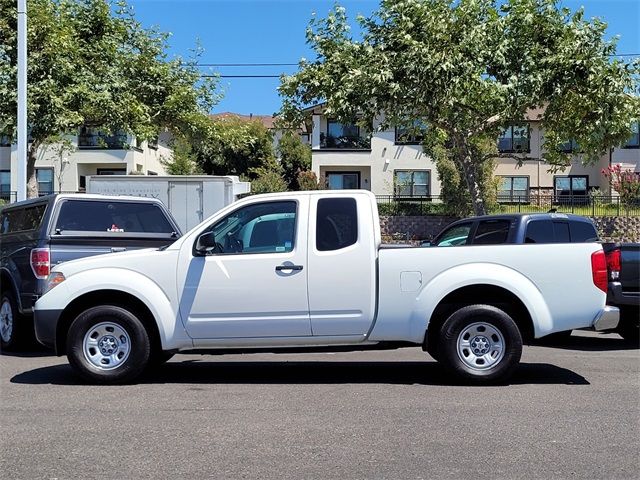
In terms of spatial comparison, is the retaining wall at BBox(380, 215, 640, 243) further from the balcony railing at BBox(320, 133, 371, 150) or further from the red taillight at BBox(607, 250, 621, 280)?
the red taillight at BBox(607, 250, 621, 280)

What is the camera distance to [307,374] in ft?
28.1

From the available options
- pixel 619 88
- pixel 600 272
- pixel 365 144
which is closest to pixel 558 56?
pixel 619 88

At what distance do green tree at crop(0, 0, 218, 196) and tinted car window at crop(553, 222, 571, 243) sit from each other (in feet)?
42.0

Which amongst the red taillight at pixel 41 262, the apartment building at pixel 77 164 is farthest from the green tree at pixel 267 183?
the red taillight at pixel 41 262

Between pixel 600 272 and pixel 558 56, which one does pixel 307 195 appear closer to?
pixel 600 272

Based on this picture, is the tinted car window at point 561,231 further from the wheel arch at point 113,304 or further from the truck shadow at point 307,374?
the wheel arch at point 113,304

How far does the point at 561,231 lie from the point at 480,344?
12.8ft

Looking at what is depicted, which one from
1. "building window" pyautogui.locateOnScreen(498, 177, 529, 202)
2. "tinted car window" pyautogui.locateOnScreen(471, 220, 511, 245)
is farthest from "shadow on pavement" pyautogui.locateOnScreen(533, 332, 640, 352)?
"building window" pyautogui.locateOnScreen(498, 177, 529, 202)

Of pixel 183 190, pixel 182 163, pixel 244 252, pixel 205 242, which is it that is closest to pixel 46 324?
pixel 205 242

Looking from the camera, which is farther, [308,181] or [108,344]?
[308,181]

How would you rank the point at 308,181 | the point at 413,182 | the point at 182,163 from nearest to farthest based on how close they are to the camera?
the point at 308,181 → the point at 413,182 → the point at 182,163

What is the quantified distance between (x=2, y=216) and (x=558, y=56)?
14.2m

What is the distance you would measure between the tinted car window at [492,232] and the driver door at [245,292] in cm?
373

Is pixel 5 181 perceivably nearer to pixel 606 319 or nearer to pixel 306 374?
pixel 306 374
